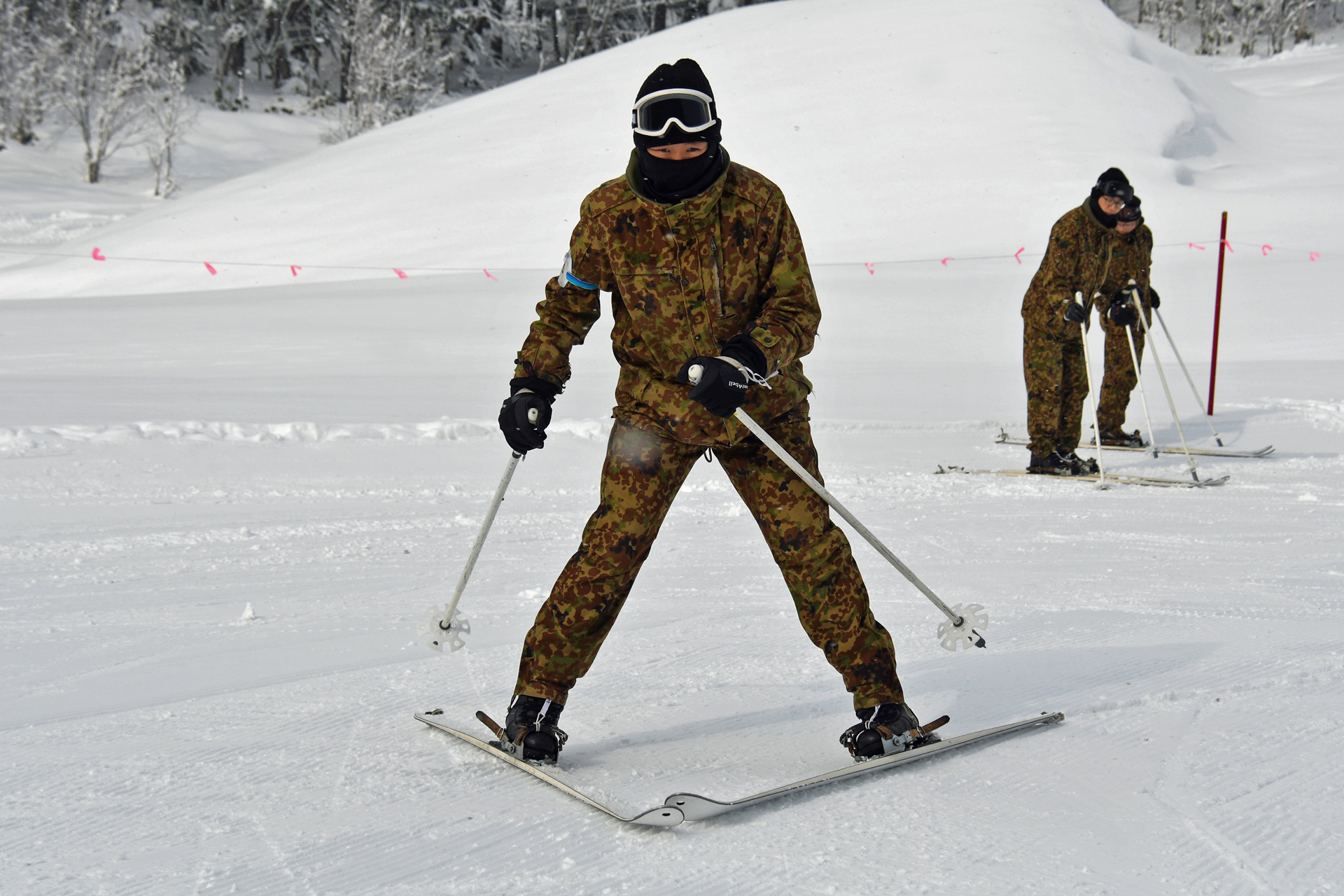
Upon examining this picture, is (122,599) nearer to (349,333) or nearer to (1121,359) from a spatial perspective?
(1121,359)

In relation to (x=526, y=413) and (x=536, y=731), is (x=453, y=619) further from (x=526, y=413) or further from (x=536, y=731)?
(x=526, y=413)

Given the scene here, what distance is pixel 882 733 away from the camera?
281cm

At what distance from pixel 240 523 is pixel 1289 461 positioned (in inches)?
255

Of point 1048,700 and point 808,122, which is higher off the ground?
point 808,122

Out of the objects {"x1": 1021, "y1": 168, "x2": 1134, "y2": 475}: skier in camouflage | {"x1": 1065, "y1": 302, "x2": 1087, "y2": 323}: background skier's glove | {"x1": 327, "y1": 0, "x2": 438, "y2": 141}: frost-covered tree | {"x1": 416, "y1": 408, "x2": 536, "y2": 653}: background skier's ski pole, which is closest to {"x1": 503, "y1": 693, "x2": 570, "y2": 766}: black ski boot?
{"x1": 416, "y1": 408, "x2": 536, "y2": 653}: background skier's ski pole

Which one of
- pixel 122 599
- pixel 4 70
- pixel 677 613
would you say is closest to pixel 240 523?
pixel 122 599

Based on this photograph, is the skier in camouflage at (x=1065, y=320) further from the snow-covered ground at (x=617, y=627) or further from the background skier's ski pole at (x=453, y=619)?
the background skier's ski pole at (x=453, y=619)

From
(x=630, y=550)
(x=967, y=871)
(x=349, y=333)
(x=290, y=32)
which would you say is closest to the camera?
(x=967, y=871)

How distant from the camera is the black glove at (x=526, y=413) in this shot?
107 inches

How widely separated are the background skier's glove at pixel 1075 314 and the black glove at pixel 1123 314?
0.55 meters

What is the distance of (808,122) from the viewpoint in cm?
2028

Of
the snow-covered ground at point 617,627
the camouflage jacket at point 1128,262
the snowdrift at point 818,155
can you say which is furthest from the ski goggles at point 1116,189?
the snowdrift at point 818,155

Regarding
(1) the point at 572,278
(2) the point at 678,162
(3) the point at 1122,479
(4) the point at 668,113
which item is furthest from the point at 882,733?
(3) the point at 1122,479

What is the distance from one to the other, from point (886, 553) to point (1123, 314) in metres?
5.51
